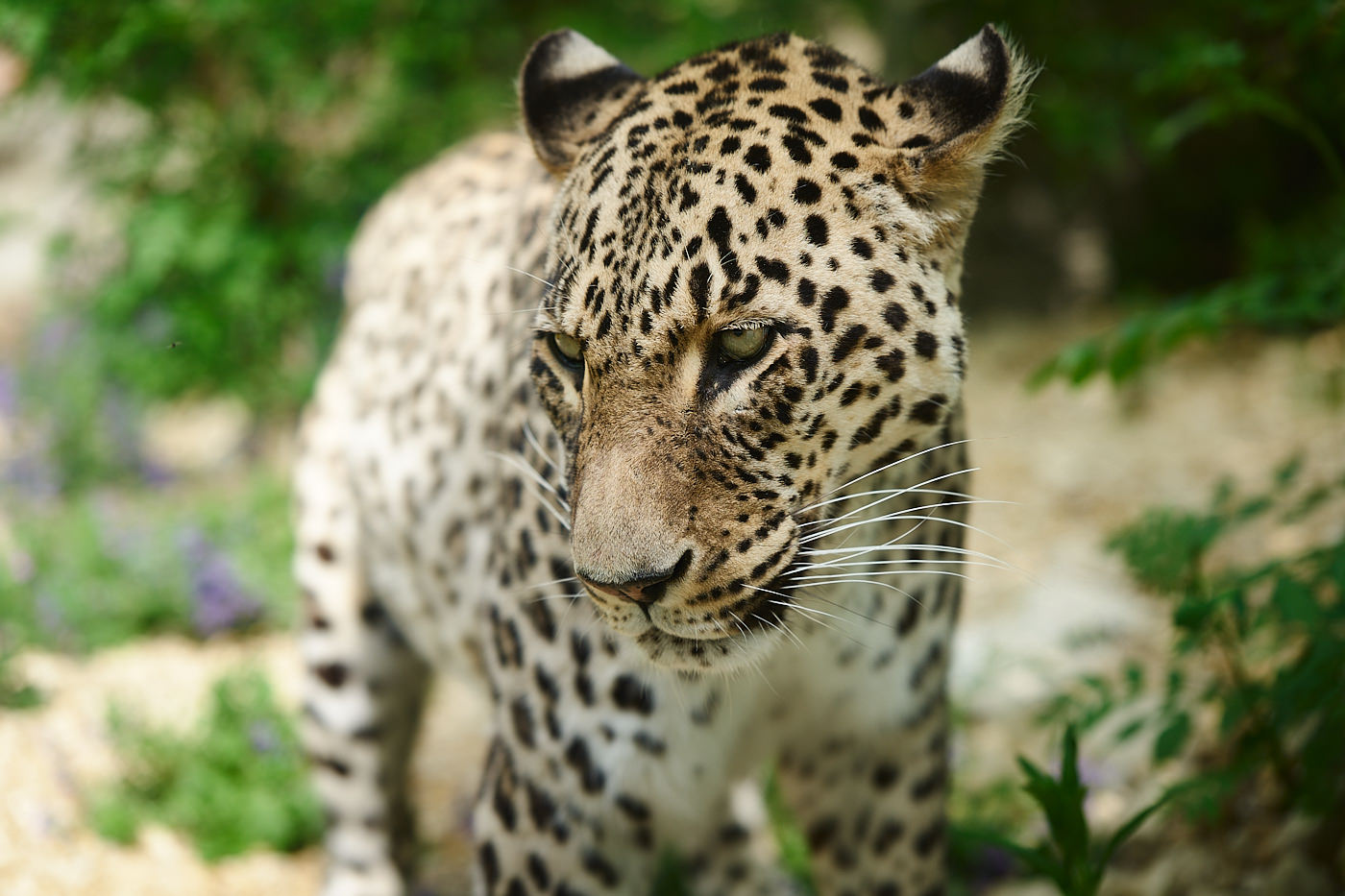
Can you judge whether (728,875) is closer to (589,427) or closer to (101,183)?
(589,427)

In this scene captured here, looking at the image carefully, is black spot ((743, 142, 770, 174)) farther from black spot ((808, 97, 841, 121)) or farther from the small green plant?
the small green plant

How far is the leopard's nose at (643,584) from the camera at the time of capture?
241 centimetres

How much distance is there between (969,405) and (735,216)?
260 inches

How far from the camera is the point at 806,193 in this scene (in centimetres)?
252

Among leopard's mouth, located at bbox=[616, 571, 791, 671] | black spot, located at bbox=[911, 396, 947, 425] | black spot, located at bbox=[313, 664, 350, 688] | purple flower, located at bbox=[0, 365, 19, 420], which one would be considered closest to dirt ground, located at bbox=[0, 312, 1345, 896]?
black spot, located at bbox=[313, 664, 350, 688]

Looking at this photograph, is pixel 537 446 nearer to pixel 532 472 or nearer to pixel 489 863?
pixel 532 472

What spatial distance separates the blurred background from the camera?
387cm

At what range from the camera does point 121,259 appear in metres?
8.46

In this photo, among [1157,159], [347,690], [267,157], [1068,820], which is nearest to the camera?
[1068,820]

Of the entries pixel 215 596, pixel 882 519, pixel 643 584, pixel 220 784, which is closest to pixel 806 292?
pixel 882 519

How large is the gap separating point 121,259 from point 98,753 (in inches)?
173

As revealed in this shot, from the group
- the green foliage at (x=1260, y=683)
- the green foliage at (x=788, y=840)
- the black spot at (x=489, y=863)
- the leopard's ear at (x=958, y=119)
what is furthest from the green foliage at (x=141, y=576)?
the leopard's ear at (x=958, y=119)

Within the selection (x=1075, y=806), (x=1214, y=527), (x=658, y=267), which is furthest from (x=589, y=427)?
(x=1214, y=527)

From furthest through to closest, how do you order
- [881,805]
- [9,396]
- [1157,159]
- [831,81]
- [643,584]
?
[1157,159] → [9,396] → [881,805] → [831,81] → [643,584]
